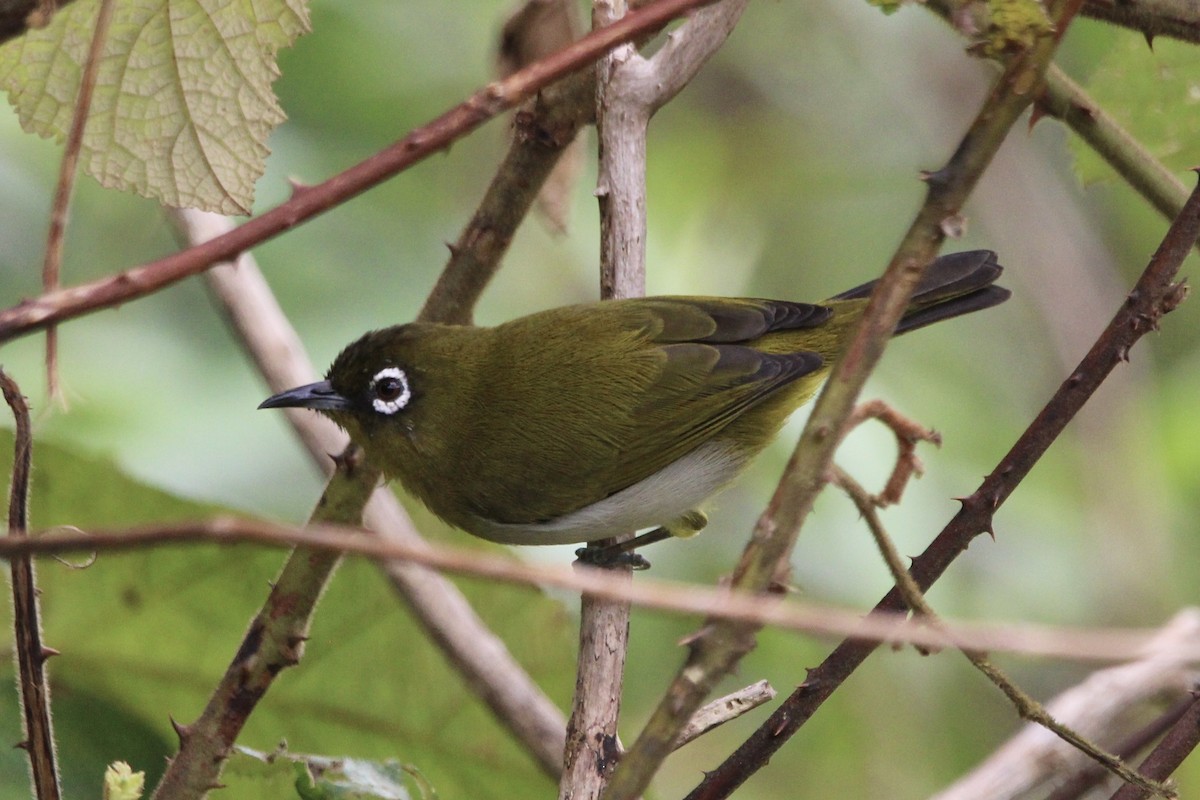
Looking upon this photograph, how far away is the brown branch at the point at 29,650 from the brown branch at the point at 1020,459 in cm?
93

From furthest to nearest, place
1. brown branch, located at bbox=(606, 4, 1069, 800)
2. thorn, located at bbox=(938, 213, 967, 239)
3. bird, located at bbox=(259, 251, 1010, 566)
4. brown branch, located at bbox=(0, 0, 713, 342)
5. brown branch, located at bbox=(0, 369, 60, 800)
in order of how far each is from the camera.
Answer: bird, located at bbox=(259, 251, 1010, 566) < brown branch, located at bbox=(0, 369, 60, 800) < thorn, located at bbox=(938, 213, 967, 239) < brown branch, located at bbox=(0, 0, 713, 342) < brown branch, located at bbox=(606, 4, 1069, 800)

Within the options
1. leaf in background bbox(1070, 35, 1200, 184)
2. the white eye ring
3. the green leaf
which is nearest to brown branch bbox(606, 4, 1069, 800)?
the green leaf

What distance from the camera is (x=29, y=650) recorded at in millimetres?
1847

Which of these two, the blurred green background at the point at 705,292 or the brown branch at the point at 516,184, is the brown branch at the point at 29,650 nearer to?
the blurred green background at the point at 705,292

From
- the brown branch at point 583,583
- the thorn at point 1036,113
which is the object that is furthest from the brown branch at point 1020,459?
the brown branch at point 583,583

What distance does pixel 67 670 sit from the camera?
2.79 meters

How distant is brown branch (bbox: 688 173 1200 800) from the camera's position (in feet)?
6.30

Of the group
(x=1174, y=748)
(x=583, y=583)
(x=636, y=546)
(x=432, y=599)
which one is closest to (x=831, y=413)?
(x=583, y=583)

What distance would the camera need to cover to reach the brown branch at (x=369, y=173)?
1463mm

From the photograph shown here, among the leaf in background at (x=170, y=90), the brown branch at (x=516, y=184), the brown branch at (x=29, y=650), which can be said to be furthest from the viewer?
the brown branch at (x=516, y=184)

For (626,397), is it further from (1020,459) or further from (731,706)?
(1020,459)

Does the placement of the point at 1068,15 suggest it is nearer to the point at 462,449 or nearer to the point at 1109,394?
the point at 462,449

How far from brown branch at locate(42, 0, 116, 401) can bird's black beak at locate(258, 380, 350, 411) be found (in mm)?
1369

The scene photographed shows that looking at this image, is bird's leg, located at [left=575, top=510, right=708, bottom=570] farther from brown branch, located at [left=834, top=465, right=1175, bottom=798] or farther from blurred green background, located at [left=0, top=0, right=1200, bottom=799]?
brown branch, located at [left=834, top=465, right=1175, bottom=798]
